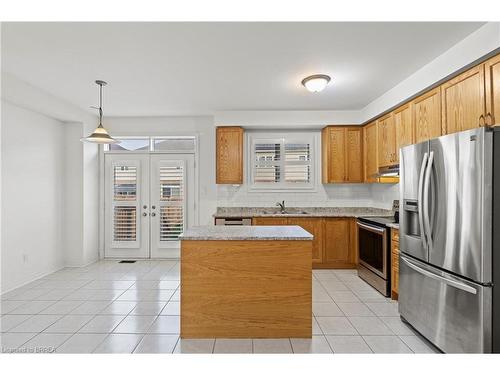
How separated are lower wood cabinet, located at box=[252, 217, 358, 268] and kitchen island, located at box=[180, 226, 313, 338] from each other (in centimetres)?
218

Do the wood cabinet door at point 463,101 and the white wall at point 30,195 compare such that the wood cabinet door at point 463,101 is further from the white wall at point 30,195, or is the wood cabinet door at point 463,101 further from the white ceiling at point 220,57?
the white wall at point 30,195

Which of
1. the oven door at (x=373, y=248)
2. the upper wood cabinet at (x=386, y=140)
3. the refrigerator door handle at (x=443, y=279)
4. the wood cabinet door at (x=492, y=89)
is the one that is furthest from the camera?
the upper wood cabinet at (x=386, y=140)

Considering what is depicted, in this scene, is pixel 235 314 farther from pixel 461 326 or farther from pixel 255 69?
pixel 255 69

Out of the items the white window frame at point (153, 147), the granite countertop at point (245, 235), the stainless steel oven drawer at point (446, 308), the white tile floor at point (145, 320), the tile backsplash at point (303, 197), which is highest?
the white window frame at point (153, 147)

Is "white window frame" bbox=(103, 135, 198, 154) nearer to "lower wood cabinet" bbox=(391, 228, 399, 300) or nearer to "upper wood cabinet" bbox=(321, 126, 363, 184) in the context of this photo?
"upper wood cabinet" bbox=(321, 126, 363, 184)

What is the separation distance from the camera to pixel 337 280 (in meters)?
4.19

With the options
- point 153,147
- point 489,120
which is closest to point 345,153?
point 489,120

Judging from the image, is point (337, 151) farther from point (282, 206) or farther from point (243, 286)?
point (243, 286)

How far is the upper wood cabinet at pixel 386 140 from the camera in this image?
393 cm

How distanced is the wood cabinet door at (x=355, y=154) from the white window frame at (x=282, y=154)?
58 centimetres

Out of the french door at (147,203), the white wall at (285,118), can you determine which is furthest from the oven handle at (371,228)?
the french door at (147,203)

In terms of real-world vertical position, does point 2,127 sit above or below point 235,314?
above

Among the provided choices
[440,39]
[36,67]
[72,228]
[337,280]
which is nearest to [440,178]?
[440,39]

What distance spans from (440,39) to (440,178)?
1.26 m
